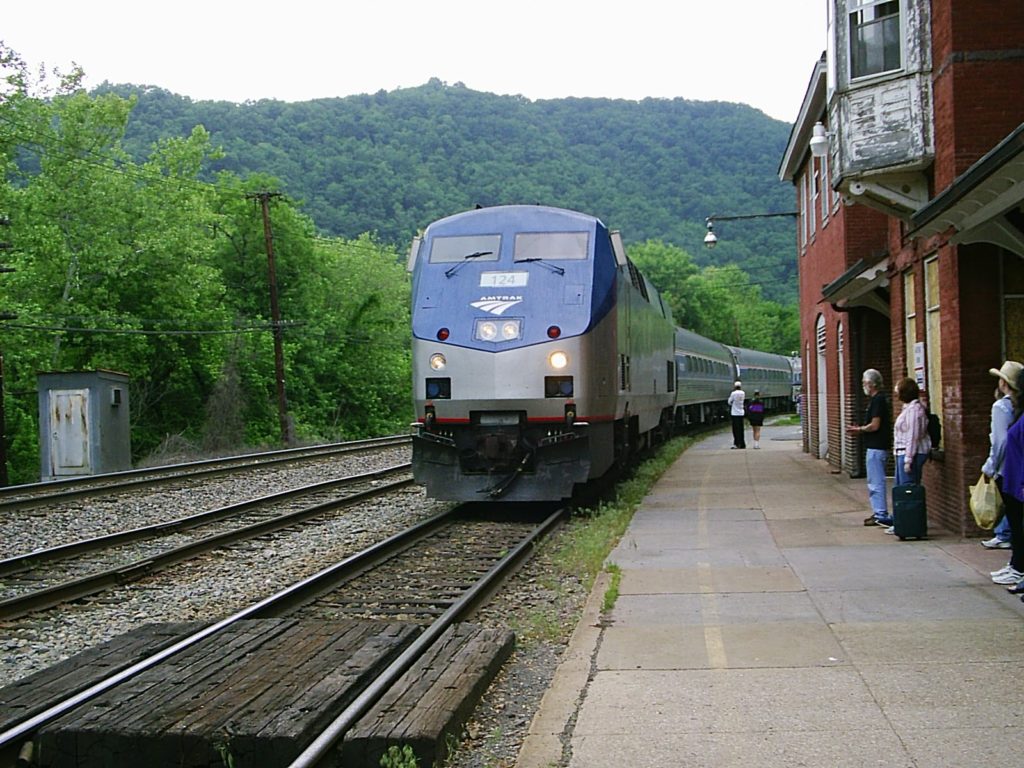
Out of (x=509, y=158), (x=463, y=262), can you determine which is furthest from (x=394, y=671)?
(x=509, y=158)

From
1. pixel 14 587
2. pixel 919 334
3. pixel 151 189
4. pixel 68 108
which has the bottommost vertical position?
pixel 14 587

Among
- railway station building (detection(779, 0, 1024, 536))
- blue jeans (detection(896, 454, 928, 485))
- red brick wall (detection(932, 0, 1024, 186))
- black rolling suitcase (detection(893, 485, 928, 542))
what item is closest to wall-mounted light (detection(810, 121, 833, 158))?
railway station building (detection(779, 0, 1024, 536))

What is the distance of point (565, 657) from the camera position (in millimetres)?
6527

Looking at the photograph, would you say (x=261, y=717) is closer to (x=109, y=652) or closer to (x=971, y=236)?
(x=109, y=652)

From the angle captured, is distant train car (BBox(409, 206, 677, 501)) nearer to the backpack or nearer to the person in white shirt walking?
the backpack

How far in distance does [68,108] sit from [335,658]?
4065 cm

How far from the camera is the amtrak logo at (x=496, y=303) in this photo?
43.2 ft

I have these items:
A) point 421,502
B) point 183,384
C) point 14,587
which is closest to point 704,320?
point 183,384

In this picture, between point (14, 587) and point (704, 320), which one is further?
point (704, 320)

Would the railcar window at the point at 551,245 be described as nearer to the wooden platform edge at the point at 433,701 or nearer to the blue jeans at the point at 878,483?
the blue jeans at the point at 878,483

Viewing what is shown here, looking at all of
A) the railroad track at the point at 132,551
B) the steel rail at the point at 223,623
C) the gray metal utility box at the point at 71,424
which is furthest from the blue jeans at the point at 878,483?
the gray metal utility box at the point at 71,424

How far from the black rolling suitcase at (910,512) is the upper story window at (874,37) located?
4463 millimetres

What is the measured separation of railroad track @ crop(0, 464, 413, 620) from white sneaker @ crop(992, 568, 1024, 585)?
6.92m

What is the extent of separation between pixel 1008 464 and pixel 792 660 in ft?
8.27
